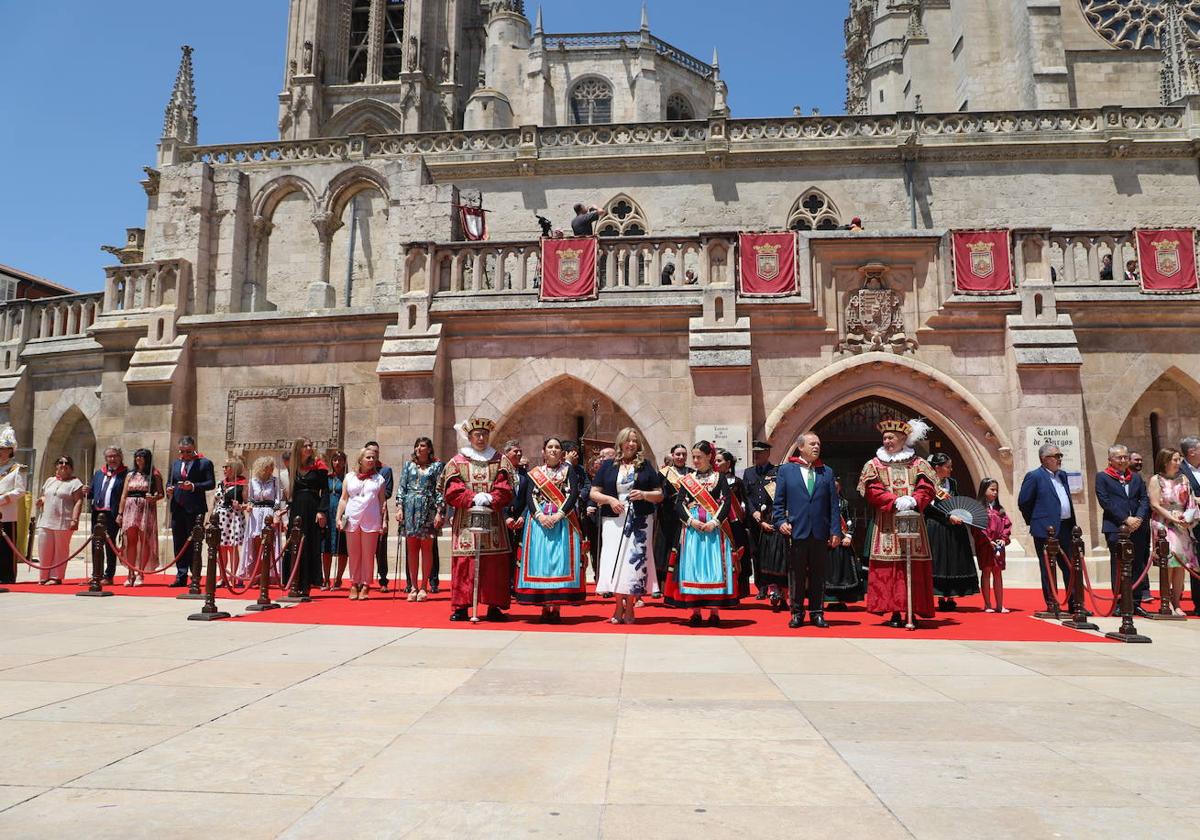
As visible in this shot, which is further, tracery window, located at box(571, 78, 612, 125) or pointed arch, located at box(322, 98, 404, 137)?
pointed arch, located at box(322, 98, 404, 137)

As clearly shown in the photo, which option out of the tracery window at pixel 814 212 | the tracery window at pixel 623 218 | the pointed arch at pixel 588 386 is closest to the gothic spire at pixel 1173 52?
the tracery window at pixel 814 212

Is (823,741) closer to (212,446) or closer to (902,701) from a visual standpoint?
(902,701)

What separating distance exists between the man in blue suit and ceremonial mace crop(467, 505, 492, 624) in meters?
3.14

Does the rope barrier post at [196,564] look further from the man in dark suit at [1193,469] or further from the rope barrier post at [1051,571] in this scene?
the man in dark suit at [1193,469]

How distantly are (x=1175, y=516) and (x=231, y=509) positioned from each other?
1241 cm

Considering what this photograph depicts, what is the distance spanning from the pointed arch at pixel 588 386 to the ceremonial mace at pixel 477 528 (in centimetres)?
513

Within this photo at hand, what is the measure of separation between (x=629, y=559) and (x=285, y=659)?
3.51 m

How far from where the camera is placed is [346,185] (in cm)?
2025

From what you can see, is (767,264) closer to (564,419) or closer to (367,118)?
(564,419)

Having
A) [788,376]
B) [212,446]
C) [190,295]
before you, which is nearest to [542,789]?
[788,376]

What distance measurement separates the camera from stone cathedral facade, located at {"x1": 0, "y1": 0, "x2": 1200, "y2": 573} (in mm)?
13234

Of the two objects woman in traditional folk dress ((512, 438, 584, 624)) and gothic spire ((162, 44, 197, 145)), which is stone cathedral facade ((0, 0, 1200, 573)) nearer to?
gothic spire ((162, 44, 197, 145))

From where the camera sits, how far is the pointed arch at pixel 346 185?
1994 cm

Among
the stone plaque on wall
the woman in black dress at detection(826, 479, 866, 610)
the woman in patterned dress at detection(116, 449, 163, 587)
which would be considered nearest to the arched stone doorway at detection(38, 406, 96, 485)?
the stone plaque on wall
